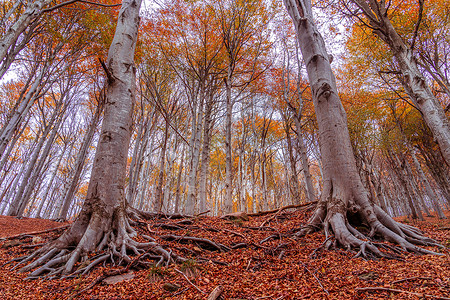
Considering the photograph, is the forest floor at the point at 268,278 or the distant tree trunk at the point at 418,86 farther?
the distant tree trunk at the point at 418,86

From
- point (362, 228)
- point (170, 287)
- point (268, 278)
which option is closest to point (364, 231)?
point (362, 228)

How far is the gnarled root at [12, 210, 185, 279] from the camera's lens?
7.45ft

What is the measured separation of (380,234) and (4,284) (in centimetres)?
469

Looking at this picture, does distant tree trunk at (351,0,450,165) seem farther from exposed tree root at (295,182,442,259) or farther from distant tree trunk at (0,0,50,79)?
distant tree trunk at (0,0,50,79)

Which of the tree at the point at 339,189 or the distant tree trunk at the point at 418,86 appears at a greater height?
the distant tree trunk at the point at 418,86

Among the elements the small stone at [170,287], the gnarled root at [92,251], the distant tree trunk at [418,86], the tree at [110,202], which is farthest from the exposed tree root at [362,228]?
the distant tree trunk at [418,86]

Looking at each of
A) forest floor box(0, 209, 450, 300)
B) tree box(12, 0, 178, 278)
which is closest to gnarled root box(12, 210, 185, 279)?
tree box(12, 0, 178, 278)

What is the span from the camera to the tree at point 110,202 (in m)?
2.45

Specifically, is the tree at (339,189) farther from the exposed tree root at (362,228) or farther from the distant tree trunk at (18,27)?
the distant tree trunk at (18,27)

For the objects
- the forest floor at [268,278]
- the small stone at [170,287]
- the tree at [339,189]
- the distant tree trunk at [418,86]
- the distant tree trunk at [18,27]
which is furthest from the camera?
the distant tree trunk at [418,86]

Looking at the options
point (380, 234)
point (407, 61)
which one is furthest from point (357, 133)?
point (380, 234)

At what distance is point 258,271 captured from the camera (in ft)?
7.30

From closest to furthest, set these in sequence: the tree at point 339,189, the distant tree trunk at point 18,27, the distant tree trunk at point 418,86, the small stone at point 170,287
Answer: the small stone at point 170,287, the tree at point 339,189, the distant tree trunk at point 18,27, the distant tree trunk at point 418,86

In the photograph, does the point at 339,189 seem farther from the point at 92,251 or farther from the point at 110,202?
the point at 92,251
